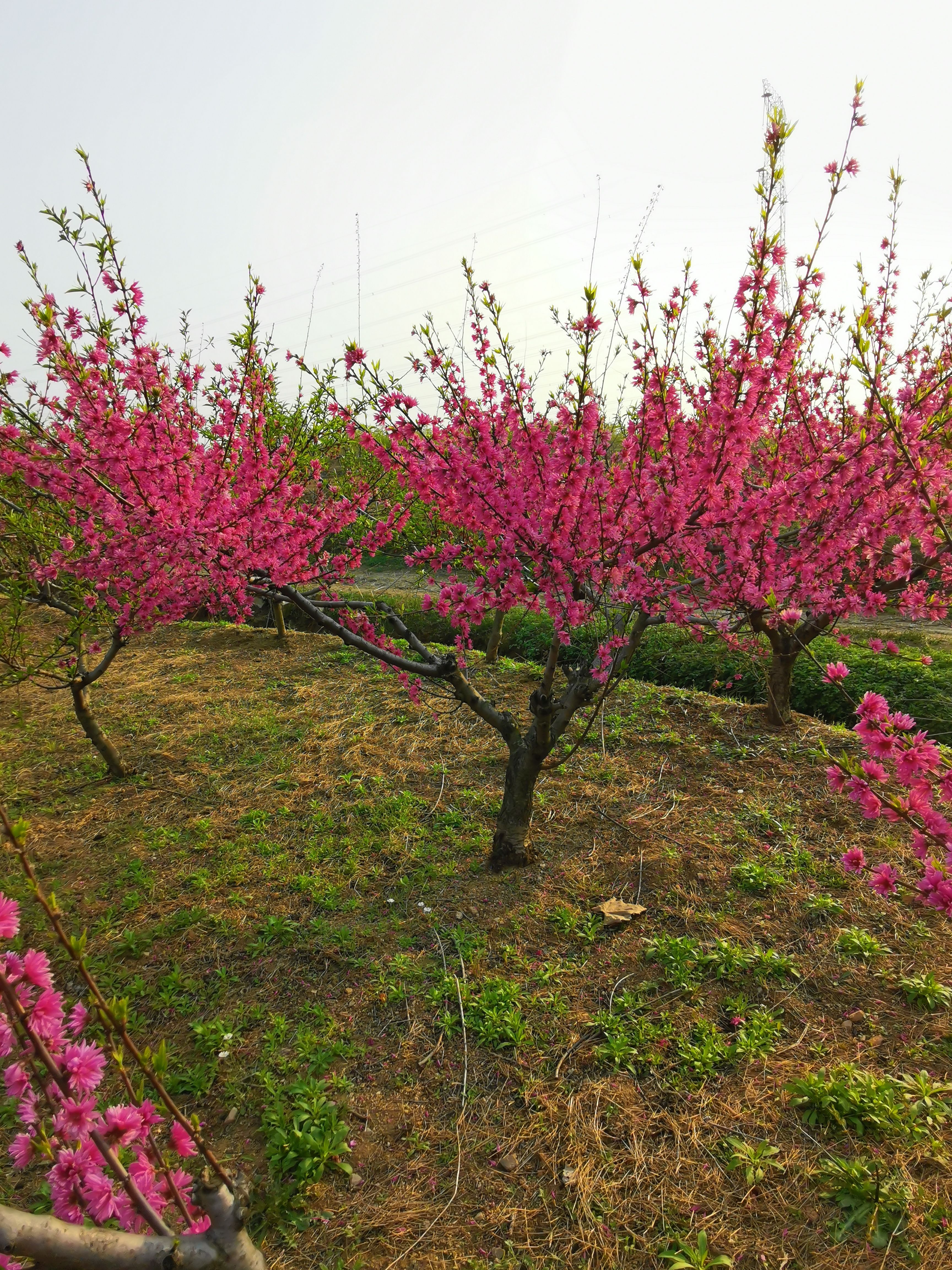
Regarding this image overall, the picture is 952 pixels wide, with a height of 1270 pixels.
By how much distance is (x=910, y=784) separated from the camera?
75.7 inches

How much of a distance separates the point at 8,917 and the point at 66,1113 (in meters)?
0.43

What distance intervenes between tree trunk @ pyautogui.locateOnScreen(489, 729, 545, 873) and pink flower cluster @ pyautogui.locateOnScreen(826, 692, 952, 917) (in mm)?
1967

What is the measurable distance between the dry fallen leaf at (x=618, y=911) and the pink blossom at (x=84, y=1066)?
2.71m

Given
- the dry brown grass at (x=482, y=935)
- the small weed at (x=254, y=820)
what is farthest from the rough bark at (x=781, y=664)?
the small weed at (x=254, y=820)

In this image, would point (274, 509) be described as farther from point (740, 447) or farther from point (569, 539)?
point (740, 447)

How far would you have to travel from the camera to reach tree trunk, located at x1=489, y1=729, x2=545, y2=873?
379 cm

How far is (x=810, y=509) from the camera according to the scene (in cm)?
350

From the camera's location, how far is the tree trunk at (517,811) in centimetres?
379

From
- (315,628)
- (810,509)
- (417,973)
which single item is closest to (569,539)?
(810,509)

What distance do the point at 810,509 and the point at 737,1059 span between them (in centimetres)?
275

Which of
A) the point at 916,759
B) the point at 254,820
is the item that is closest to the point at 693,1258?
the point at 916,759

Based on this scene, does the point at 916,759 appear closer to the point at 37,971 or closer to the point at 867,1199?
the point at 867,1199

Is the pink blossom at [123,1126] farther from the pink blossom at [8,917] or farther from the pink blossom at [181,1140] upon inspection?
the pink blossom at [8,917]

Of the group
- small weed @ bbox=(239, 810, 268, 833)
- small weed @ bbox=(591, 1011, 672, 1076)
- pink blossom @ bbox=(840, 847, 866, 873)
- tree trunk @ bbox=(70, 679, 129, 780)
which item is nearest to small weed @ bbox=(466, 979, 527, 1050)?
small weed @ bbox=(591, 1011, 672, 1076)
